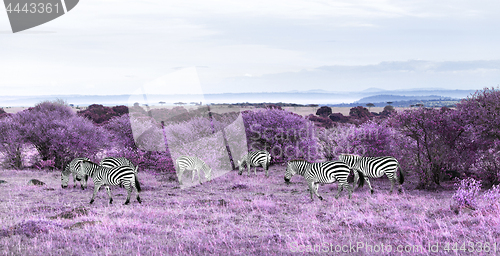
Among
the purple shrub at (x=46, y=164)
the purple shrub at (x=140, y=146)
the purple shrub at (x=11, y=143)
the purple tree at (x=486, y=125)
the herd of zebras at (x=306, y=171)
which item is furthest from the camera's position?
the purple shrub at (x=11, y=143)

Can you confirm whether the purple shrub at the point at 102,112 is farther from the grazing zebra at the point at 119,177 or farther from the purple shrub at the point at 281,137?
the grazing zebra at the point at 119,177

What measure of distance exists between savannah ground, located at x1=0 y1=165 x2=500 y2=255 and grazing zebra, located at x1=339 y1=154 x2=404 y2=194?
1.04m

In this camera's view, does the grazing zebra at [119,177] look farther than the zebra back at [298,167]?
No

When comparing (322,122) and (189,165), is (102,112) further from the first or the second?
(189,165)

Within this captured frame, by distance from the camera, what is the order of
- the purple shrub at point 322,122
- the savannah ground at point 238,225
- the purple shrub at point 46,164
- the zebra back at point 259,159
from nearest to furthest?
the savannah ground at point 238,225
the zebra back at point 259,159
the purple shrub at point 46,164
the purple shrub at point 322,122

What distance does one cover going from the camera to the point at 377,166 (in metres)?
18.1

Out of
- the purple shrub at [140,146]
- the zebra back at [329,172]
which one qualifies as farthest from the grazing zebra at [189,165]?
the zebra back at [329,172]

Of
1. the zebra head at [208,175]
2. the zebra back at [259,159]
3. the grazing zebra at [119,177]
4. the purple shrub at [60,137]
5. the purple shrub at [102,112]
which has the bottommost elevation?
the zebra head at [208,175]

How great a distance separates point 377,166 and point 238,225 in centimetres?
936

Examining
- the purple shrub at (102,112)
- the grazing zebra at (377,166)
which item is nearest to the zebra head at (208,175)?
the grazing zebra at (377,166)

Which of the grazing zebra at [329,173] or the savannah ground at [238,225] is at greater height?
the grazing zebra at [329,173]

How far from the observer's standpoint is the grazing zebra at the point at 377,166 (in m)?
17.9

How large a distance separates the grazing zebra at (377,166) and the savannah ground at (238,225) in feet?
3.43

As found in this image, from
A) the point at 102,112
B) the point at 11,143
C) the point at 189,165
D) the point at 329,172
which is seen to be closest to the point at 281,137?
the point at 189,165
